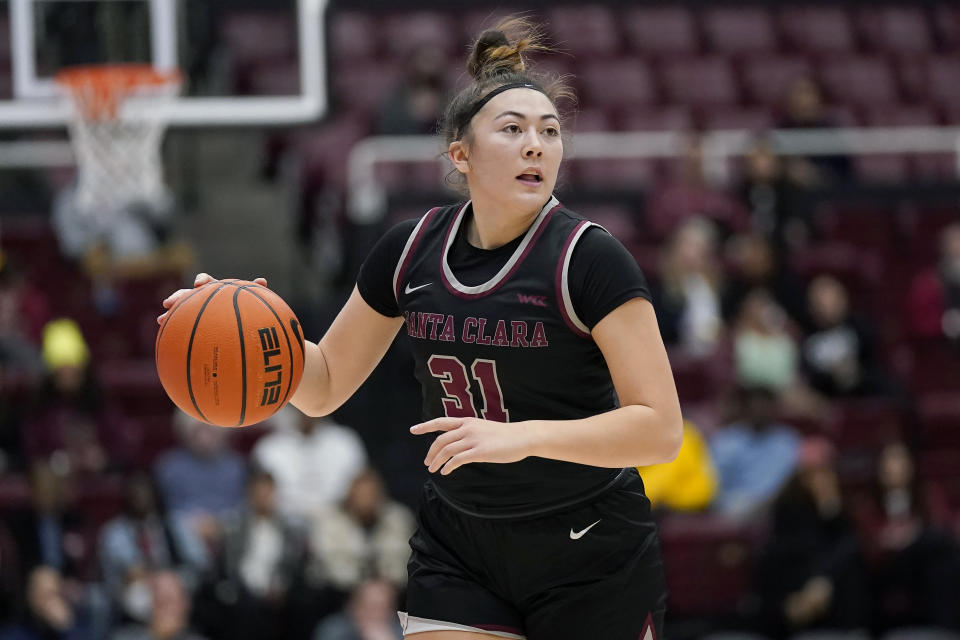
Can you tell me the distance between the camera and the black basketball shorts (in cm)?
328

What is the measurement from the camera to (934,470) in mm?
9719

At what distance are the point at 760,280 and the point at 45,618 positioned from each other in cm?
494

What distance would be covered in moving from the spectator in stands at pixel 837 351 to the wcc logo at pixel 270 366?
661 centimetres

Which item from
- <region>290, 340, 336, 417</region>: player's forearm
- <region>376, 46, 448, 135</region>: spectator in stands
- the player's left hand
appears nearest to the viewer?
the player's left hand

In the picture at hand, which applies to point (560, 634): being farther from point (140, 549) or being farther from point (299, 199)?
point (299, 199)

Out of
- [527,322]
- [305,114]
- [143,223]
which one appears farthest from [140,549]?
[527,322]

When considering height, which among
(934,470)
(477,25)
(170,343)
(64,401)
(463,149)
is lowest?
(934,470)

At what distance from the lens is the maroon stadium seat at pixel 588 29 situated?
42.9 feet

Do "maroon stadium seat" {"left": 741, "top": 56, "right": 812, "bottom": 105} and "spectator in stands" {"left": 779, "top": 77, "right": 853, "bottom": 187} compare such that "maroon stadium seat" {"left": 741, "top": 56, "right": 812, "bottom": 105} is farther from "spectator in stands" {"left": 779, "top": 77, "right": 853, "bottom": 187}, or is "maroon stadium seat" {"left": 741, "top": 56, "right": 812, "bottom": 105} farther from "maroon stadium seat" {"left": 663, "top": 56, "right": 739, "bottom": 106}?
"spectator in stands" {"left": 779, "top": 77, "right": 853, "bottom": 187}

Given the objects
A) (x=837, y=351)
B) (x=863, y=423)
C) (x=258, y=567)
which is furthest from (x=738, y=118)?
(x=258, y=567)

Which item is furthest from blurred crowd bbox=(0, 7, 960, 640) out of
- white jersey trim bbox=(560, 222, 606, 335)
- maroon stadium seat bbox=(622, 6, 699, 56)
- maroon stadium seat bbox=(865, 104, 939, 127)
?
white jersey trim bbox=(560, 222, 606, 335)

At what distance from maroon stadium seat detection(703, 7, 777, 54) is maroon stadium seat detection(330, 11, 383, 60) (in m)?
3.09

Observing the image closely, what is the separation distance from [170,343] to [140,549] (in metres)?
4.70

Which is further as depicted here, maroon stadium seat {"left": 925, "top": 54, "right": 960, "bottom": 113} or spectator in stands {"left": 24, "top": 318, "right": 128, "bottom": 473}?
maroon stadium seat {"left": 925, "top": 54, "right": 960, "bottom": 113}
